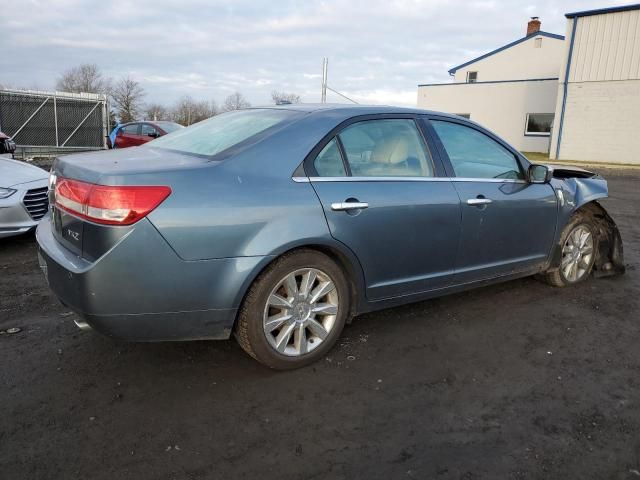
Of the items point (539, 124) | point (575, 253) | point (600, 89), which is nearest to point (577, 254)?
point (575, 253)

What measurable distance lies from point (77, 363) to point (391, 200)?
2.16m

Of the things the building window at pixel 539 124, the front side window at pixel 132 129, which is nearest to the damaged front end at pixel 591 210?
the front side window at pixel 132 129

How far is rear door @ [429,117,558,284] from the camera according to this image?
3713mm

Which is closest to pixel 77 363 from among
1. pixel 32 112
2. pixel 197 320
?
pixel 197 320

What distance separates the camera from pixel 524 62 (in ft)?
108

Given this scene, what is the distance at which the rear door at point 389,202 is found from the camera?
10.1ft

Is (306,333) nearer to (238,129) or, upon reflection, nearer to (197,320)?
(197,320)

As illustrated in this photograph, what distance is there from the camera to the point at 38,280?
4.66 metres

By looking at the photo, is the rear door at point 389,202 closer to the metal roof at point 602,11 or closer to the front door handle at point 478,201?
the front door handle at point 478,201

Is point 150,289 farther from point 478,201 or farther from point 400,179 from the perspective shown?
point 478,201

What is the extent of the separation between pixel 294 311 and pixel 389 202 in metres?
0.90

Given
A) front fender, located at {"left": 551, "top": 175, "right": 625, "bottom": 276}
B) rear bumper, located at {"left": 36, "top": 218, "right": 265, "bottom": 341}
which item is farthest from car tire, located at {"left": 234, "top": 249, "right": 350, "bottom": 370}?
front fender, located at {"left": 551, "top": 175, "right": 625, "bottom": 276}

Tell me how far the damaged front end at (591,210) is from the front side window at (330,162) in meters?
2.22

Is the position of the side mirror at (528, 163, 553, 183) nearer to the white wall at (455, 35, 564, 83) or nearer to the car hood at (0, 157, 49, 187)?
the car hood at (0, 157, 49, 187)
